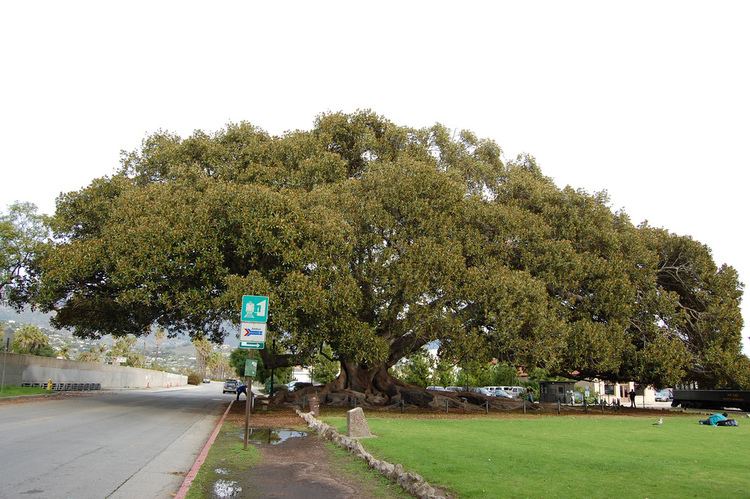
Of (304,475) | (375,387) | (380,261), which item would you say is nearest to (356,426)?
(304,475)

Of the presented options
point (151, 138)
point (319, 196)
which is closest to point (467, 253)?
point (319, 196)

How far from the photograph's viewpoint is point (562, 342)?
2608 cm

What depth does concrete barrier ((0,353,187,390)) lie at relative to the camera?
34875 millimetres

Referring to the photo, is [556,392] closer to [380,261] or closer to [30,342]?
[380,261]

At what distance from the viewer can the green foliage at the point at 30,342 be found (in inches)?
2574

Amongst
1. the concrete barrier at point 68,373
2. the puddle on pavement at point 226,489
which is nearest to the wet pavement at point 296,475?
the puddle on pavement at point 226,489

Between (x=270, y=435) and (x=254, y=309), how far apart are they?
5.33 meters

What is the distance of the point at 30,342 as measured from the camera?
66125mm

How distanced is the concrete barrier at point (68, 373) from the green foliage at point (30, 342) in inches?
447

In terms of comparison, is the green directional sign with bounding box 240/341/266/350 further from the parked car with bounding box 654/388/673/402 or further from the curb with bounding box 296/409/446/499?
the parked car with bounding box 654/388/673/402

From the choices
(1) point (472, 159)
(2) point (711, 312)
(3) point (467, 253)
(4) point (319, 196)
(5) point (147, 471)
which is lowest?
(5) point (147, 471)

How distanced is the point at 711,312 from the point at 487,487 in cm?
3080

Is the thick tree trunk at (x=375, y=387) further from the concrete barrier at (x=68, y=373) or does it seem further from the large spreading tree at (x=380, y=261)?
the concrete barrier at (x=68, y=373)

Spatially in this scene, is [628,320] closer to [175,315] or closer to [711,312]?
[711,312]
